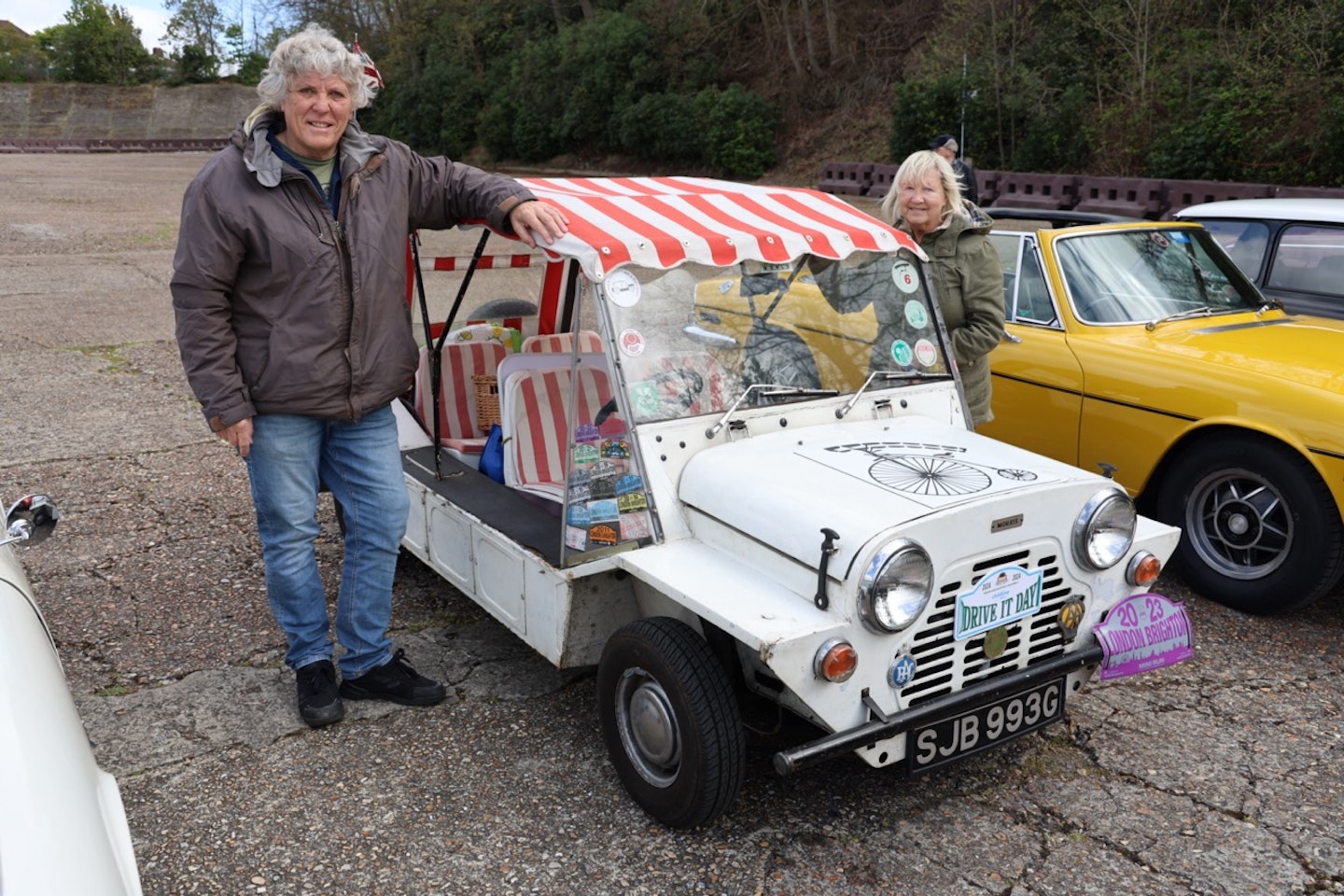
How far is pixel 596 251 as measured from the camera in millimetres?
3215

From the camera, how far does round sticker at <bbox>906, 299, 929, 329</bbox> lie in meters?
3.79

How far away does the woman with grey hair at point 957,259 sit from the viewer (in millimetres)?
4258

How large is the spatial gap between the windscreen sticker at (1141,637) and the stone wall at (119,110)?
71.2 m

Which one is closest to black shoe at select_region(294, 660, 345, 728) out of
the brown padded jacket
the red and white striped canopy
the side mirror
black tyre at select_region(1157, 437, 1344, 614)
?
the brown padded jacket

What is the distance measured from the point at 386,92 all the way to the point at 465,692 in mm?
50616

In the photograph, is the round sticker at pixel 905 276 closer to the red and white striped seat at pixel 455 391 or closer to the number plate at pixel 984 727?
the number plate at pixel 984 727

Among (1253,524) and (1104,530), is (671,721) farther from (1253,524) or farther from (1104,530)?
(1253,524)

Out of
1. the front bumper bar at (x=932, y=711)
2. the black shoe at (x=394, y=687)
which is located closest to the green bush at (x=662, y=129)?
the black shoe at (x=394, y=687)

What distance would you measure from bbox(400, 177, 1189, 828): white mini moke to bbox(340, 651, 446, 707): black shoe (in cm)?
36

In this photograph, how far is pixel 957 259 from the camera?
430cm

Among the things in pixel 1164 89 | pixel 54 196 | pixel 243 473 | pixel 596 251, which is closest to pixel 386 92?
pixel 54 196

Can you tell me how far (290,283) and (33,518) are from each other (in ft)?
3.24

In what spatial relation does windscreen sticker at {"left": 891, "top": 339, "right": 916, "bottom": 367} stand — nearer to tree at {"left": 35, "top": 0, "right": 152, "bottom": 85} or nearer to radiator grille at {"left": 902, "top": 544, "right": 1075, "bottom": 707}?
radiator grille at {"left": 902, "top": 544, "right": 1075, "bottom": 707}

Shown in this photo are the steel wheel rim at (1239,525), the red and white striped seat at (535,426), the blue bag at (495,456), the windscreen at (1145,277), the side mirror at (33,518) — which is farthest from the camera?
the windscreen at (1145,277)
